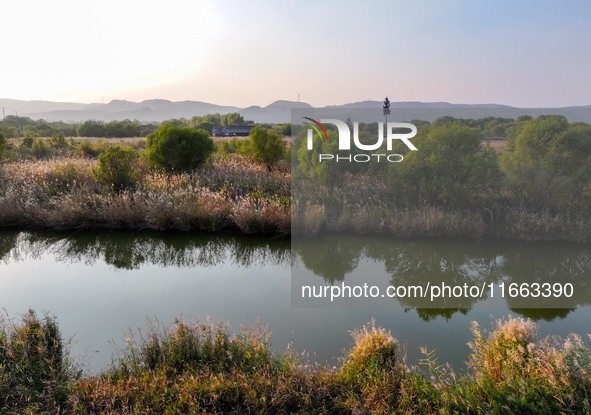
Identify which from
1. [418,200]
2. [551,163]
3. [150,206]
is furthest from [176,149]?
[551,163]

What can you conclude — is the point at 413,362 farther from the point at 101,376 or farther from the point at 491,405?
the point at 101,376

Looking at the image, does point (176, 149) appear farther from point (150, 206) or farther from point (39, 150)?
point (39, 150)

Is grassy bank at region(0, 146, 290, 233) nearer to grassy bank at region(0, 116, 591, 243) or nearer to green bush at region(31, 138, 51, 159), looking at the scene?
grassy bank at region(0, 116, 591, 243)

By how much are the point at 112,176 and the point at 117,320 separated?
24.8 feet

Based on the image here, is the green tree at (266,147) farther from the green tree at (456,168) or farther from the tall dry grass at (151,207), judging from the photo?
the green tree at (456,168)

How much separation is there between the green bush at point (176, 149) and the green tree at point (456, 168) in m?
7.40

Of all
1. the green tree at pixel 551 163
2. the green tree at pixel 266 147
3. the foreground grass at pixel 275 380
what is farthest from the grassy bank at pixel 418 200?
the foreground grass at pixel 275 380

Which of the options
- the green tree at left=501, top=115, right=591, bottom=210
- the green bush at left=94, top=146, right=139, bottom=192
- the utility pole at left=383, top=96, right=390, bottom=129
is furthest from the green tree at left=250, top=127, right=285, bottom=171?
the green tree at left=501, top=115, right=591, bottom=210

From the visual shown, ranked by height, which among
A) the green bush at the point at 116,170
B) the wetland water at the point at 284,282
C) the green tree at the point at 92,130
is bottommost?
the wetland water at the point at 284,282

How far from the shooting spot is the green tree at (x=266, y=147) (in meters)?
16.2

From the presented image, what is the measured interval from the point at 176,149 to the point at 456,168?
8.67 metres

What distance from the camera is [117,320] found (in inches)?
246

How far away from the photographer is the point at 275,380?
163 inches

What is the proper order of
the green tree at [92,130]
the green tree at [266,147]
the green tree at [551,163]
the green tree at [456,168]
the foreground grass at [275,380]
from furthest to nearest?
the green tree at [92,130] → the green tree at [266,147] → the green tree at [456,168] → the green tree at [551,163] → the foreground grass at [275,380]
